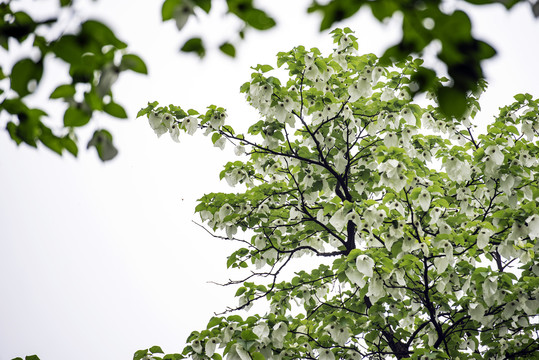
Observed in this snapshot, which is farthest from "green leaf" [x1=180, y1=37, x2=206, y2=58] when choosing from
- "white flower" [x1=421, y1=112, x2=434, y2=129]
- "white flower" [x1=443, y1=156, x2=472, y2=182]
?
"white flower" [x1=421, y1=112, x2=434, y2=129]

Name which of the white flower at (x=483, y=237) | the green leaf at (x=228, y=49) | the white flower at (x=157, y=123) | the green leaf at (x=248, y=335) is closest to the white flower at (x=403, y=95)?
the white flower at (x=483, y=237)

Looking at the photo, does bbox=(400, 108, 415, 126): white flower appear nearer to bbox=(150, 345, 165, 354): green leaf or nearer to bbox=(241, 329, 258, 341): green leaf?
bbox=(241, 329, 258, 341): green leaf

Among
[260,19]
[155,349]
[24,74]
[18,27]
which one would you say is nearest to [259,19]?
[260,19]

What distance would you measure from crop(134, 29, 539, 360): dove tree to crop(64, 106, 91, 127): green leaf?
9.63 feet

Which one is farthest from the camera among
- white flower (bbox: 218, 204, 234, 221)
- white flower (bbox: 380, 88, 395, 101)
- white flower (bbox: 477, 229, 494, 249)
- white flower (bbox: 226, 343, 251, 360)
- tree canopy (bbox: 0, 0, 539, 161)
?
white flower (bbox: 380, 88, 395, 101)

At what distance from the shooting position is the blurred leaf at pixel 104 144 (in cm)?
166

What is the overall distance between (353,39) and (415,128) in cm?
162

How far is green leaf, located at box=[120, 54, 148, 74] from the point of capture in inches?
59.7

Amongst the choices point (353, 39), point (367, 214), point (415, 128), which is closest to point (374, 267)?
point (367, 214)

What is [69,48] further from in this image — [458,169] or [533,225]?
[458,169]

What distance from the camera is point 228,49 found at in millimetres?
1645

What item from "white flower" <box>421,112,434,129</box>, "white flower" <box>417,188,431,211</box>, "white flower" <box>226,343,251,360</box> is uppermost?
"white flower" <box>421,112,434,129</box>

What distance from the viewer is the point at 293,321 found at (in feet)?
17.3

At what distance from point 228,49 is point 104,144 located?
57 centimetres
